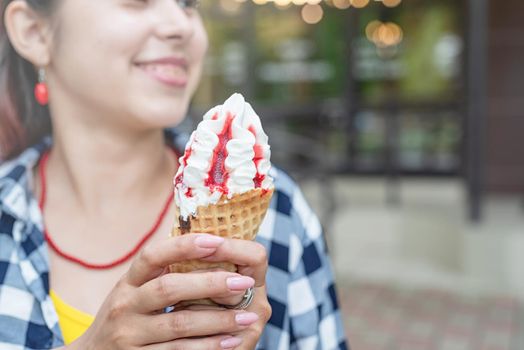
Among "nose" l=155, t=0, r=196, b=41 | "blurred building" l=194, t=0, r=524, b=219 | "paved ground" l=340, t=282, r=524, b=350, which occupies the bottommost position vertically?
"paved ground" l=340, t=282, r=524, b=350

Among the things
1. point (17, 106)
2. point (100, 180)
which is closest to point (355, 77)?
point (17, 106)

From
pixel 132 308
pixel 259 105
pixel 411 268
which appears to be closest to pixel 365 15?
pixel 259 105

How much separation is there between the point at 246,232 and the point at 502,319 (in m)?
4.74

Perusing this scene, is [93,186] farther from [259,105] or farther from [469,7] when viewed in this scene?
[259,105]

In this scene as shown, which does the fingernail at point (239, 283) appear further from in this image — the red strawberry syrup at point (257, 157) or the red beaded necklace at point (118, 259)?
the red beaded necklace at point (118, 259)

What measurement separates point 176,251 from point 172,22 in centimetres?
60

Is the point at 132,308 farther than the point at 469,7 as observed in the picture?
No

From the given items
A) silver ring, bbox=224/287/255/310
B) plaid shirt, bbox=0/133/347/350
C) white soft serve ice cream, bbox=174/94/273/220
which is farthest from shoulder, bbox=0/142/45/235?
silver ring, bbox=224/287/255/310

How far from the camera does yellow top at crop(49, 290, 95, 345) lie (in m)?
1.40

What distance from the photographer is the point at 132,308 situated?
1033mm

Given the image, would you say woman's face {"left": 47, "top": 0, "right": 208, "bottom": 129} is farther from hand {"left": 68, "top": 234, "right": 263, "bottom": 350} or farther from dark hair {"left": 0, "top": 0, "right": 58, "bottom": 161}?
hand {"left": 68, "top": 234, "right": 263, "bottom": 350}

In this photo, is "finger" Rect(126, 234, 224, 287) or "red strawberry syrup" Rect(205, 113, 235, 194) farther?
"red strawberry syrup" Rect(205, 113, 235, 194)

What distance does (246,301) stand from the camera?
110cm

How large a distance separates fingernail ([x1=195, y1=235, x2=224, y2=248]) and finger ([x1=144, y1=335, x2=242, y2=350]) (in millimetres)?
158
